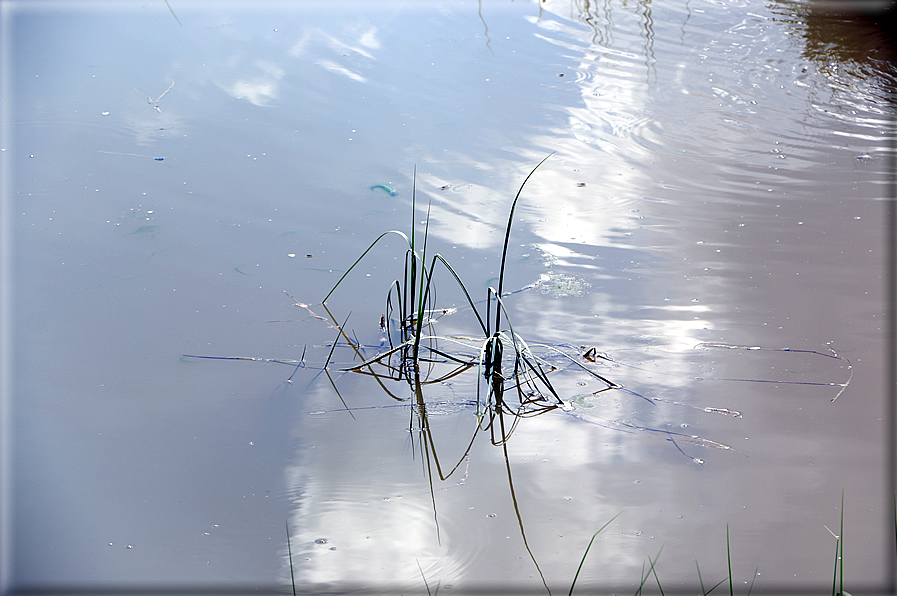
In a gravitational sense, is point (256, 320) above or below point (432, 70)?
below

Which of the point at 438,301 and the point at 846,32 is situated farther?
the point at 846,32

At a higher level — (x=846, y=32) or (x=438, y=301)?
(x=846, y=32)

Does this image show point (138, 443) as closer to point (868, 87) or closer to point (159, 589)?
point (159, 589)

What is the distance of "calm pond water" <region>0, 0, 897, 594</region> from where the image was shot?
4.23 feet

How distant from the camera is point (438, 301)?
→ 1876 mm

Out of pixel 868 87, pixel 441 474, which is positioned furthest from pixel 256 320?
pixel 868 87

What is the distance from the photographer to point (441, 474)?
142cm

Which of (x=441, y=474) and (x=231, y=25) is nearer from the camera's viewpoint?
(x=441, y=474)

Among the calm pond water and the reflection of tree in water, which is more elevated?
the reflection of tree in water

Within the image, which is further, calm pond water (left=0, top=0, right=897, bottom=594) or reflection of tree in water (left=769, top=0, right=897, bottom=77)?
reflection of tree in water (left=769, top=0, right=897, bottom=77)

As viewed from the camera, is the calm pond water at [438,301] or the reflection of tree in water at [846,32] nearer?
the calm pond water at [438,301]

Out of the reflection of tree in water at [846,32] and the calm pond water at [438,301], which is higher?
the reflection of tree in water at [846,32]

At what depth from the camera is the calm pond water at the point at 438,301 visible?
1288 mm

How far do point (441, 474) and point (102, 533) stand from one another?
674 millimetres
